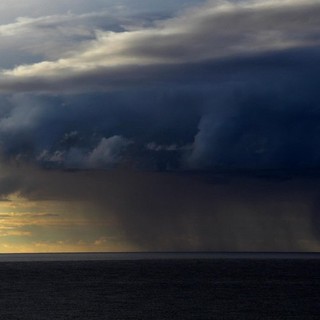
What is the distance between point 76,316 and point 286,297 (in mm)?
20444

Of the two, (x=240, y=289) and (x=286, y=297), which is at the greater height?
(x=286, y=297)

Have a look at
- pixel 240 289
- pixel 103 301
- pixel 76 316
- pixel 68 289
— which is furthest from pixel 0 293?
pixel 76 316

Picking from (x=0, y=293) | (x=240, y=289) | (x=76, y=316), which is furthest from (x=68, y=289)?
(x=76, y=316)

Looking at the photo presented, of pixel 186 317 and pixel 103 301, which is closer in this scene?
pixel 186 317

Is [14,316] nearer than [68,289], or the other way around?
[14,316]

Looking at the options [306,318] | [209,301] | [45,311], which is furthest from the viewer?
[209,301]

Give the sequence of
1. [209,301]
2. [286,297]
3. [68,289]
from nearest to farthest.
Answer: [209,301]
[286,297]
[68,289]

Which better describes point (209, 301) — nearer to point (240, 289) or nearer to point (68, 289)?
point (240, 289)

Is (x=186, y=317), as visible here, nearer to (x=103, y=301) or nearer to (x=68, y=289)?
(x=103, y=301)

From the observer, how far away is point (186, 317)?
4834 cm

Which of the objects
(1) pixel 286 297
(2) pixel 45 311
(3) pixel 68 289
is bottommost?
(3) pixel 68 289

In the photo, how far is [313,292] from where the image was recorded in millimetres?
70688

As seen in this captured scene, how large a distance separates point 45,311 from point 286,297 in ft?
64.4

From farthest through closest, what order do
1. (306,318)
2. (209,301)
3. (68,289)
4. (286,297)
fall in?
1. (68,289)
2. (286,297)
3. (209,301)
4. (306,318)
